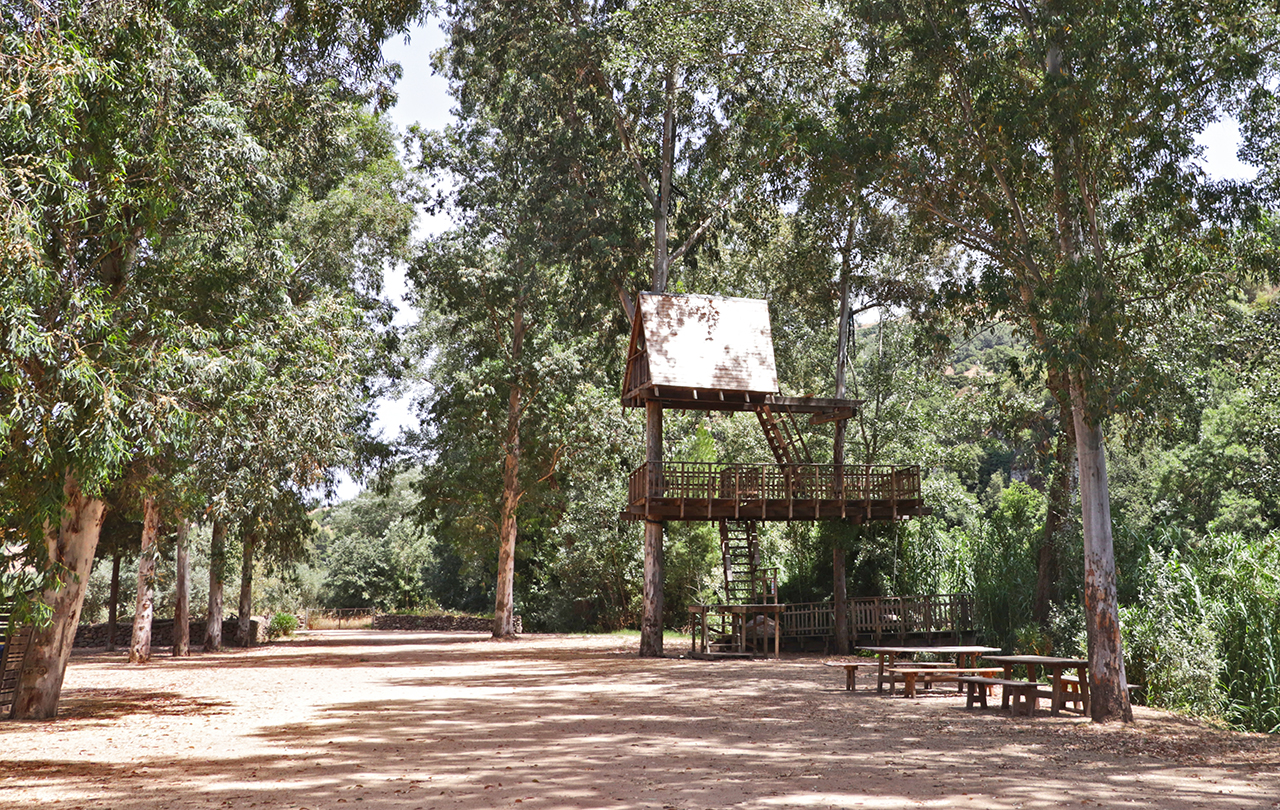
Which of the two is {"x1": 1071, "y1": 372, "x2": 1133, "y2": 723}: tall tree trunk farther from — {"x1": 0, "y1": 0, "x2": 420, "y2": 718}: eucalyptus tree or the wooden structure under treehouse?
{"x1": 0, "y1": 0, "x2": 420, "y2": 718}: eucalyptus tree

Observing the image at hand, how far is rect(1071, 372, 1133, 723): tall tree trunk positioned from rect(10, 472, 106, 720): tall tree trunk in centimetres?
1319

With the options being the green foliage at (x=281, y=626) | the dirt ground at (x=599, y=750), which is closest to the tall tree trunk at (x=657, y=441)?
the dirt ground at (x=599, y=750)

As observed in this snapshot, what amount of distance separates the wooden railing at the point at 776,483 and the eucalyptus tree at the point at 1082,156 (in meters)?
9.30

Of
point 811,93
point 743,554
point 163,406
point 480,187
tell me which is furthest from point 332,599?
point 163,406

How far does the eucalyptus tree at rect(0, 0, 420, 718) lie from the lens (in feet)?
27.3

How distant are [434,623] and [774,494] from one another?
2887 cm

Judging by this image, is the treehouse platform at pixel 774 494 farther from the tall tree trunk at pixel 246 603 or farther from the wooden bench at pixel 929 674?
the tall tree trunk at pixel 246 603

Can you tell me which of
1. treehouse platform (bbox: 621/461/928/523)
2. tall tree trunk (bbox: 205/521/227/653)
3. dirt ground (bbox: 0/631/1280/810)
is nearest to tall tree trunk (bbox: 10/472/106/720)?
dirt ground (bbox: 0/631/1280/810)

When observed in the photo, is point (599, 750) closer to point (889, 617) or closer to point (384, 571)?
point (889, 617)

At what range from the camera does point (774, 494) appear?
23812 mm

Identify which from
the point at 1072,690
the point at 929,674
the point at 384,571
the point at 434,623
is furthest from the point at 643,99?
the point at 384,571

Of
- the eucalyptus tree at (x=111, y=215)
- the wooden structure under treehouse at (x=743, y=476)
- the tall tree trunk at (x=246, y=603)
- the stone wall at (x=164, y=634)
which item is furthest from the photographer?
the stone wall at (x=164, y=634)

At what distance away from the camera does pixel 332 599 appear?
5594 cm

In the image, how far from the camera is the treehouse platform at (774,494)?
22.9m
